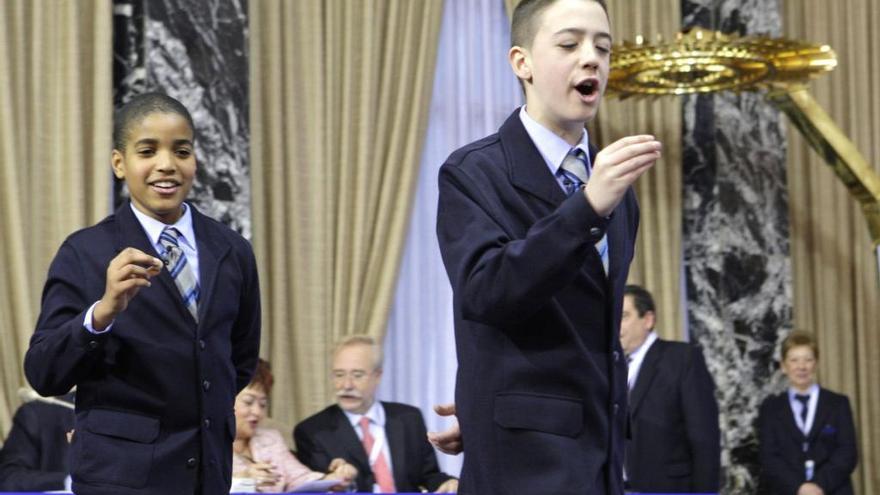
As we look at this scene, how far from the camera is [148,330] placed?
346 cm

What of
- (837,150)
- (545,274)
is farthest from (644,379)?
(545,274)

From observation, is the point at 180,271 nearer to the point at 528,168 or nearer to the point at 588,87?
the point at 528,168

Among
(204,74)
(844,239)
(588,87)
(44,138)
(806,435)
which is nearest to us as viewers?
(588,87)

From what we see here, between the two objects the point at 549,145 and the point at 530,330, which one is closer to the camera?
the point at 530,330

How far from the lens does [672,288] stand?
1005 centimetres

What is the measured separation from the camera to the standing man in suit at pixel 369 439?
22.7 feet

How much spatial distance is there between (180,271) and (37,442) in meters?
3.52

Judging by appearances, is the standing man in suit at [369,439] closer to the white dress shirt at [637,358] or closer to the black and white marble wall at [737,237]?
the white dress shirt at [637,358]

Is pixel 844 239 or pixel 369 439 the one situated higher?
pixel 844 239

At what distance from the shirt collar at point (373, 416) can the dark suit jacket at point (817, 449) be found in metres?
3.10

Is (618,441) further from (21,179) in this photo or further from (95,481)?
(21,179)

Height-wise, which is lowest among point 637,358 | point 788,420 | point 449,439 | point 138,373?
point 788,420

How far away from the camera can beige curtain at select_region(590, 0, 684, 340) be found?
10.0m

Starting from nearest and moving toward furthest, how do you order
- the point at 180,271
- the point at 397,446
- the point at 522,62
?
the point at 522,62 < the point at 180,271 < the point at 397,446
